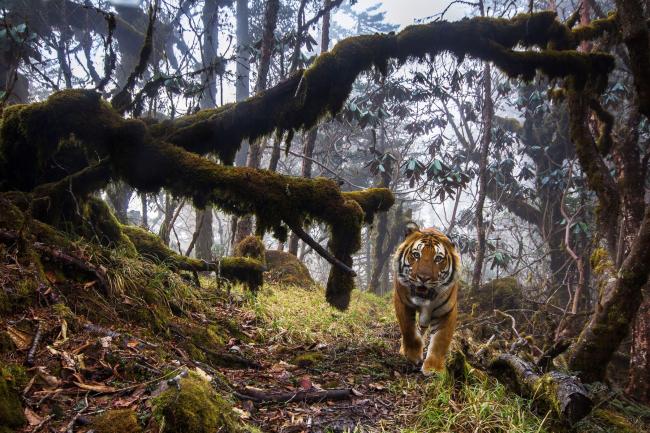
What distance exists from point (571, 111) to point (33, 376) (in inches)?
287

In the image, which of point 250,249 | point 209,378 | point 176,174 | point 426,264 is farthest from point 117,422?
point 250,249

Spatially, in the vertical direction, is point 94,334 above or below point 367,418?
above

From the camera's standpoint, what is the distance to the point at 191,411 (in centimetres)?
230

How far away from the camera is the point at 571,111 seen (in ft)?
22.5

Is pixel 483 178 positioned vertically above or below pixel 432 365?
above

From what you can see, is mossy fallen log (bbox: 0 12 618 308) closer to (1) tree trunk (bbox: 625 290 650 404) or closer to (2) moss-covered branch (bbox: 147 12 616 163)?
(2) moss-covered branch (bbox: 147 12 616 163)

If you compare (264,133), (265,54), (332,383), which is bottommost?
(332,383)

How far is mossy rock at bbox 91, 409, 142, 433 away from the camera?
218cm

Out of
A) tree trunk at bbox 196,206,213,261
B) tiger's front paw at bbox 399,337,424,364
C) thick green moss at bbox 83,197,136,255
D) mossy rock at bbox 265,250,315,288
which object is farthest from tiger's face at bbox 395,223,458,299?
tree trunk at bbox 196,206,213,261

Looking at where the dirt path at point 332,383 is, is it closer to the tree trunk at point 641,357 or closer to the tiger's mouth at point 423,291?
the tiger's mouth at point 423,291

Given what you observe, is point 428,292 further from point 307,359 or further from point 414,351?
point 307,359

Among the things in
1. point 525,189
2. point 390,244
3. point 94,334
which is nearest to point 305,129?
point 94,334

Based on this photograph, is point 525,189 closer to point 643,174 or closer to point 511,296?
point 511,296

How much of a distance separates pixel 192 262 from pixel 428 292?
370 centimetres
